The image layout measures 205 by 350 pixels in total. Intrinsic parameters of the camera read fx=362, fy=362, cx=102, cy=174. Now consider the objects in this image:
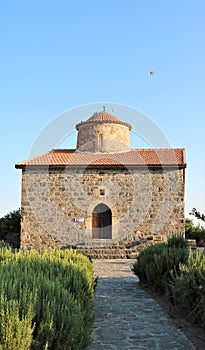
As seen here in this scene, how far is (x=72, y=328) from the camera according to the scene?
307 cm

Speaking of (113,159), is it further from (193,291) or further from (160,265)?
(193,291)

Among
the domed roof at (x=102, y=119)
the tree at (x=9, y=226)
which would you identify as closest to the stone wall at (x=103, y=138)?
the domed roof at (x=102, y=119)

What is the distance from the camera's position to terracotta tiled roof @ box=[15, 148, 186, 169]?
16.5m

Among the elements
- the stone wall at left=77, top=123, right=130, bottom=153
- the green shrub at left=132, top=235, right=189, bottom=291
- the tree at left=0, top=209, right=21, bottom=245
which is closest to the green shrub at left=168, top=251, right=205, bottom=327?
the green shrub at left=132, top=235, right=189, bottom=291

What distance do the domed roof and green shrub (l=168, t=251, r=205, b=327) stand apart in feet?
46.8

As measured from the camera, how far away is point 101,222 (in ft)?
55.0

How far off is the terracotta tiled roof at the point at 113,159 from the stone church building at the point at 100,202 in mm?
46

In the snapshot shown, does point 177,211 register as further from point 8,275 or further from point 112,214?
point 8,275

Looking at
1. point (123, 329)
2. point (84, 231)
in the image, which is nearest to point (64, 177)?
point (84, 231)

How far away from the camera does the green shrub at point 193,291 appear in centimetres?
525

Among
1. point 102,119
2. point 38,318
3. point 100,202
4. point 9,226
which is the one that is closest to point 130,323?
point 38,318

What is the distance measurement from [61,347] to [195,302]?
3054mm

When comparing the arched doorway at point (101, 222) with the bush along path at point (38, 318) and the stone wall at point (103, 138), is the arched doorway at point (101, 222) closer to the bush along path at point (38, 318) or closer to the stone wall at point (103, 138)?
the stone wall at point (103, 138)

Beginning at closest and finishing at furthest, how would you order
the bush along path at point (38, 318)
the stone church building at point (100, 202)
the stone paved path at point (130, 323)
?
the bush along path at point (38, 318) < the stone paved path at point (130, 323) < the stone church building at point (100, 202)
